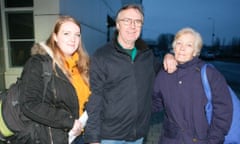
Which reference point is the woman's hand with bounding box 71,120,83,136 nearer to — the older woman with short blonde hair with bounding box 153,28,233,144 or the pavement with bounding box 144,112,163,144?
the older woman with short blonde hair with bounding box 153,28,233,144

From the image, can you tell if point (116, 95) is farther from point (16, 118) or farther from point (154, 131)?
point (154, 131)

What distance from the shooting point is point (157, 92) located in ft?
8.27

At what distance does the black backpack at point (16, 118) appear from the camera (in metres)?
1.93

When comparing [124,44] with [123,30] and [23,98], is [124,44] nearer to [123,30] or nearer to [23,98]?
[123,30]

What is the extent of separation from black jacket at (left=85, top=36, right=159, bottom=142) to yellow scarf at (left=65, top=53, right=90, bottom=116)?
81 millimetres

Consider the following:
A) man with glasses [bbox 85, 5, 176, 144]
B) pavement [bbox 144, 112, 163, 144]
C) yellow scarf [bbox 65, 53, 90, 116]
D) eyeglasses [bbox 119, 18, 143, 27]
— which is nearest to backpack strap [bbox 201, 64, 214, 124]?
man with glasses [bbox 85, 5, 176, 144]

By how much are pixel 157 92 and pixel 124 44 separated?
625mm

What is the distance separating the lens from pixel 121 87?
229 centimetres

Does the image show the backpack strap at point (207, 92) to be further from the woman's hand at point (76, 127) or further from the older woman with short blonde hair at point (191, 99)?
the woman's hand at point (76, 127)

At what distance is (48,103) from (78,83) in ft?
1.19

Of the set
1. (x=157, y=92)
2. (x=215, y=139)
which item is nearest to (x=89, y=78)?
(x=157, y=92)

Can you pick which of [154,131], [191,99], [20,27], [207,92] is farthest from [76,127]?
[154,131]

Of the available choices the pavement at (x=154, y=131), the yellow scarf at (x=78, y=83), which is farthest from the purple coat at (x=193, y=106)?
the pavement at (x=154, y=131)

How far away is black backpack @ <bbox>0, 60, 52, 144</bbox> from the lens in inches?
76.0
